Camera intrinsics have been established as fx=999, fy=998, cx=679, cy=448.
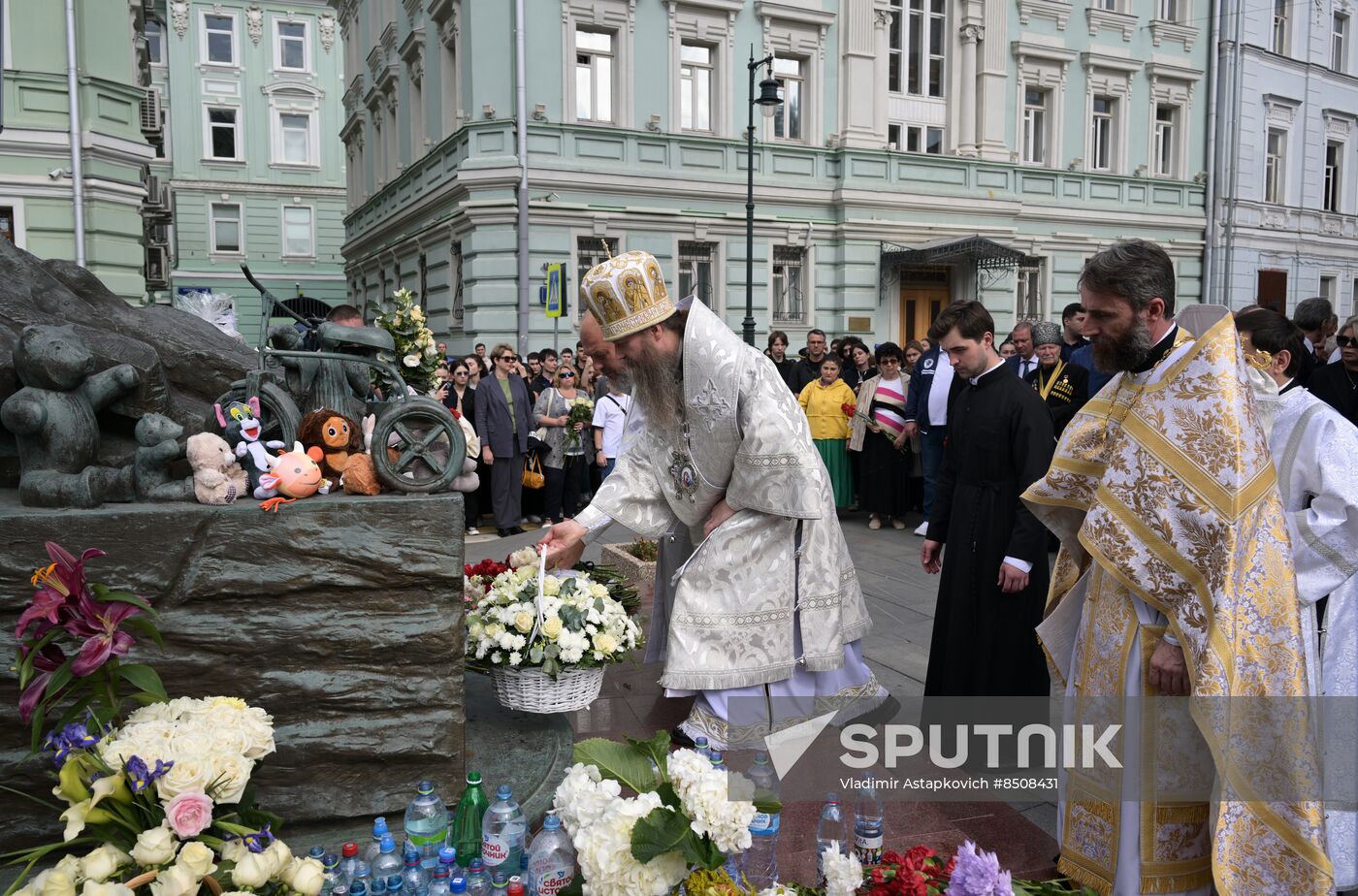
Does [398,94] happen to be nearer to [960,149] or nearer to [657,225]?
[657,225]

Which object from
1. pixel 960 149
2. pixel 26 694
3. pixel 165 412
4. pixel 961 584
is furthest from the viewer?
pixel 960 149

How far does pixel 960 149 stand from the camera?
19.7m

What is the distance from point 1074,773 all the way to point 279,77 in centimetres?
3473

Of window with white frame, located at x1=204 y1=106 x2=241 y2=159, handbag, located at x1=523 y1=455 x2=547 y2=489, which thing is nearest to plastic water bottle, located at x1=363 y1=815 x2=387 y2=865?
handbag, located at x1=523 y1=455 x2=547 y2=489

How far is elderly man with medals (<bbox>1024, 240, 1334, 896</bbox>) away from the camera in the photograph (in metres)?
2.69

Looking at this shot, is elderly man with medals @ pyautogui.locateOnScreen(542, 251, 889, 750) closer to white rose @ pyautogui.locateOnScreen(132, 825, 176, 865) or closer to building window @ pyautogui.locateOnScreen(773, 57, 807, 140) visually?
white rose @ pyautogui.locateOnScreen(132, 825, 176, 865)

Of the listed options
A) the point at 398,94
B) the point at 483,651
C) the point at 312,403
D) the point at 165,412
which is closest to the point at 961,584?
the point at 483,651

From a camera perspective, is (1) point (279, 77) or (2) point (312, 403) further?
(1) point (279, 77)

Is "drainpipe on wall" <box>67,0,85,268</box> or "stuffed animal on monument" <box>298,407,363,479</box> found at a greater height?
"drainpipe on wall" <box>67,0,85,268</box>

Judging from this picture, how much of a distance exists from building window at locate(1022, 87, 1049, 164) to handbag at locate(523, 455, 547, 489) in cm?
1501

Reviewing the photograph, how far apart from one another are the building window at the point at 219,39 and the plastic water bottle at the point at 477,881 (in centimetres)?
3470

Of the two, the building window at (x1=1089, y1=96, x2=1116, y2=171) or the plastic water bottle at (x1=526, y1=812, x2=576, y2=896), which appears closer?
the plastic water bottle at (x1=526, y1=812, x2=576, y2=896)

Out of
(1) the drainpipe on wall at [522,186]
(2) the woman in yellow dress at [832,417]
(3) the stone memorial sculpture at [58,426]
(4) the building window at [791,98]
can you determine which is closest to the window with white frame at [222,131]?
(1) the drainpipe on wall at [522,186]

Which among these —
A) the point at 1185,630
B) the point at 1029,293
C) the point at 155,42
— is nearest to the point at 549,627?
the point at 1185,630
